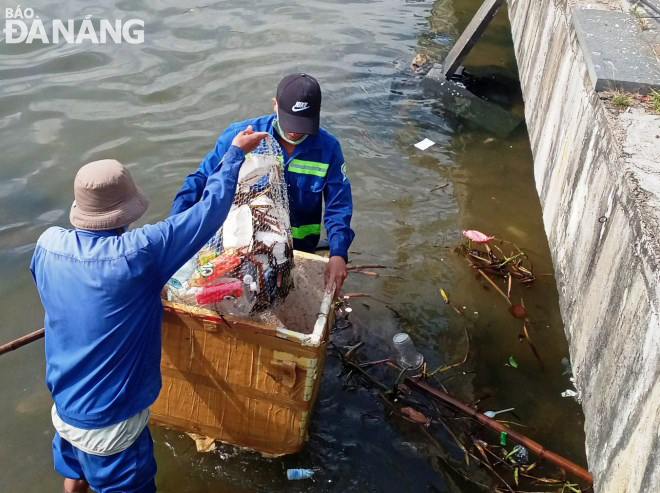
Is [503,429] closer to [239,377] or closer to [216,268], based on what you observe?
[239,377]

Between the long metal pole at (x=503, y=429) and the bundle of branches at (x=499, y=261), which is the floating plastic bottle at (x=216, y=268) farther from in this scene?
the bundle of branches at (x=499, y=261)

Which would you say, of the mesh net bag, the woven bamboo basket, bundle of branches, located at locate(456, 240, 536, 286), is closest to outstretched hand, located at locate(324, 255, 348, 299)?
the woven bamboo basket

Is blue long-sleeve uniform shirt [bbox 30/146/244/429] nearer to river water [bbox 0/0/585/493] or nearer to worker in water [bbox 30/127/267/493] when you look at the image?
worker in water [bbox 30/127/267/493]

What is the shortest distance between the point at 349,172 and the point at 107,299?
4.48m

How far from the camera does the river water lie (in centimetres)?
404

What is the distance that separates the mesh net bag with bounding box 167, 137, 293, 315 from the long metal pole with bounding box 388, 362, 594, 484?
55.5 inches

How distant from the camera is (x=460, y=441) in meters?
4.11

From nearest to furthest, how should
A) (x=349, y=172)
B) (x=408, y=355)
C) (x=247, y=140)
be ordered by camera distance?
(x=247, y=140) → (x=408, y=355) → (x=349, y=172)

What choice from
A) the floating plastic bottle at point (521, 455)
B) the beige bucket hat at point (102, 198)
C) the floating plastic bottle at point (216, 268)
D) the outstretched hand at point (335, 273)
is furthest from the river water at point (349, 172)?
the beige bucket hat at point (102, 198)

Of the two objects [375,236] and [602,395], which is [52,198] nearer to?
[375,236]

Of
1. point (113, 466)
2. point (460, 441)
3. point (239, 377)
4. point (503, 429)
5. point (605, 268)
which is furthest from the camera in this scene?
point (460, 441)

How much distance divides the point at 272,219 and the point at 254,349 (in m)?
0.69

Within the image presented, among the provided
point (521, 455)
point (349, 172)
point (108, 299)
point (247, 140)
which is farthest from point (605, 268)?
point (349, 172)

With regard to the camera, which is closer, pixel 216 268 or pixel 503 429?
pixel 216 268
